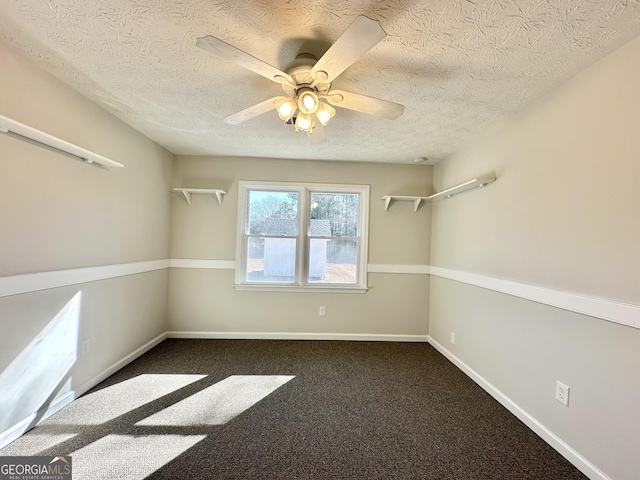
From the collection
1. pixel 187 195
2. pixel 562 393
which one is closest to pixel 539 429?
pixel 562 393

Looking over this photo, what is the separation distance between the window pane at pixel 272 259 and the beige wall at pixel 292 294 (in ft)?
0.75

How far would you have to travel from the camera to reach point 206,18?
4.28 feet

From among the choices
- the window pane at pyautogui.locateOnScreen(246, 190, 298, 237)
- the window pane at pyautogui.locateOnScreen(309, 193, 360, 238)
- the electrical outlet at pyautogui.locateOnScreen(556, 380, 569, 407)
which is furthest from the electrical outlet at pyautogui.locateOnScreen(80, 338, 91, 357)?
the electrical outlet at pyautogui.locateOnScreen(556, 380, 569, 407)

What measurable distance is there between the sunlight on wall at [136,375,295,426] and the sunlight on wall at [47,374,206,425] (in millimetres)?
252

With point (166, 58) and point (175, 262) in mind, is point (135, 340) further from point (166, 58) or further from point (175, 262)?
point (166, 58)

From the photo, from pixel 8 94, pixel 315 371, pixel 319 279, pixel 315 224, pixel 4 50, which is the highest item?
pixel 4 50

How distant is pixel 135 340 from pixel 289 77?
2950 millimetres

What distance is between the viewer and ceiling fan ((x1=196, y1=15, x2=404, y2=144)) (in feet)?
3.68

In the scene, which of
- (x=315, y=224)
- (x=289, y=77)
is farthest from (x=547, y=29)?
(x=315, y=224)

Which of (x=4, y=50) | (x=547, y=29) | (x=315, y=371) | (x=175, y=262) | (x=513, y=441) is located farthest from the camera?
(x=175, y=262)

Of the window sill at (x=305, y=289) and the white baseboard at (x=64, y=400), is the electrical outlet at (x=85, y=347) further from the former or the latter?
the window sill at (x=305, y=289)

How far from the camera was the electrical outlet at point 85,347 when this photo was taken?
218 centimetres

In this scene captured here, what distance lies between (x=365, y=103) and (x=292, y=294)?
8.42ft

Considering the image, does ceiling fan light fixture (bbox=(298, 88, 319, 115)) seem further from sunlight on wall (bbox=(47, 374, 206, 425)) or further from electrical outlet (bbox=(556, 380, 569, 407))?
sunlight on wall (bbox=(47, 374, 206, 425))
